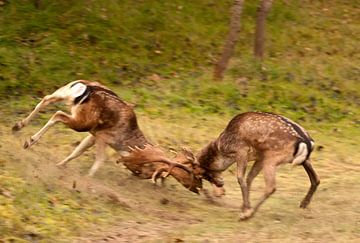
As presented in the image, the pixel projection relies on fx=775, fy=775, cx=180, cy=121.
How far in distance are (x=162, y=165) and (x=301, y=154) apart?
1805 mm

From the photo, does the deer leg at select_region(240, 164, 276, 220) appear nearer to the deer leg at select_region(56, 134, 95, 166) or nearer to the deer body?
the deer body

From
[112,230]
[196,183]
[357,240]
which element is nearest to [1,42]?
[196,183]

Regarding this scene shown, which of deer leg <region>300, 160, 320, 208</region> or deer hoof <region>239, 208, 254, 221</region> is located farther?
deer leg <region>300, 160, 320, 208</region>

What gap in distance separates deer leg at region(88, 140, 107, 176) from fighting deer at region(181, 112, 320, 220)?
131cm

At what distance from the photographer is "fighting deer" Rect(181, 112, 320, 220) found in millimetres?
9367

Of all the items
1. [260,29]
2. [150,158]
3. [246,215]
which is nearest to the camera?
[246,215]

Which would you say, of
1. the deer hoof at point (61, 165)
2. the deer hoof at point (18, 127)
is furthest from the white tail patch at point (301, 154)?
the deer hoof at point (18, 127)

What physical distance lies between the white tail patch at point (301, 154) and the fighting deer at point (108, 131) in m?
1.35

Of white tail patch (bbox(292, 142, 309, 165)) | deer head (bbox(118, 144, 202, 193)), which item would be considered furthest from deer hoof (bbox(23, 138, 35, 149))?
white tail patch (bbox(292, 142, 309, 165))

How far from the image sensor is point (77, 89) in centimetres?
1031

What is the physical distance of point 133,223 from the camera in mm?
8688

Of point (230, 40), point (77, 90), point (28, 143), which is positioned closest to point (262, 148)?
point (77, 90)

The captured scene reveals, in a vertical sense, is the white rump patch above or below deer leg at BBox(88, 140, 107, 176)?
A: above

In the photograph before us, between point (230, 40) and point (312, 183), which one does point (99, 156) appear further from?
point (230, 40)
